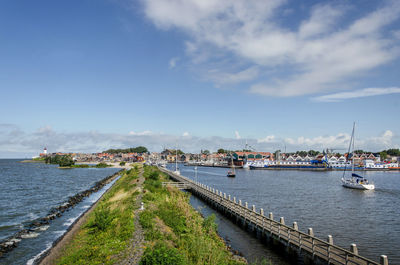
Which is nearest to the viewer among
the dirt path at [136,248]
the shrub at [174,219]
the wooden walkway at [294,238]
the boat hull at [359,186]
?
the dirt path at [136,248]

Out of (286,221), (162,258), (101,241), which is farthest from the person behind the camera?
(286,221)

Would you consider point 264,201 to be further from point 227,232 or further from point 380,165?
point 380,165

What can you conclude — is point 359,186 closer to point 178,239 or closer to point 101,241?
point 178,239

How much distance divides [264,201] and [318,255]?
32.1 metres

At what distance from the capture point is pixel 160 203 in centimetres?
3222

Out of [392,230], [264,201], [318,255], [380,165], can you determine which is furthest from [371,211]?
[380,165]

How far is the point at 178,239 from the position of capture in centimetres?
1966

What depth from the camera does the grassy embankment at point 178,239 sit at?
41.1 ft

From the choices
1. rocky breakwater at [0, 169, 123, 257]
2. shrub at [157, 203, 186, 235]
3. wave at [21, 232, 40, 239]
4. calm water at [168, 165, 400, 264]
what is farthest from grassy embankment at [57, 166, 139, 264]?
calm water at [168, 165, 400, 264]

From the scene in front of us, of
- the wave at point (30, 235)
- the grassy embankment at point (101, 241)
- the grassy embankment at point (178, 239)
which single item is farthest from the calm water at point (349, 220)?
the wave at point (30, 235)

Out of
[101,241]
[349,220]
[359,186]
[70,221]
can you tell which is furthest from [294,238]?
[359,186]

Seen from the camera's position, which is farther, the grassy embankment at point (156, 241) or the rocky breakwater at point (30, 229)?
the rocky breakwater at point (30, 229)

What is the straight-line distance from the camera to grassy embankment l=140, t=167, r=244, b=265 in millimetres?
12539

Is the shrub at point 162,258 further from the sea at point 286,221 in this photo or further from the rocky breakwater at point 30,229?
the rocky breakwater at point 30,229
